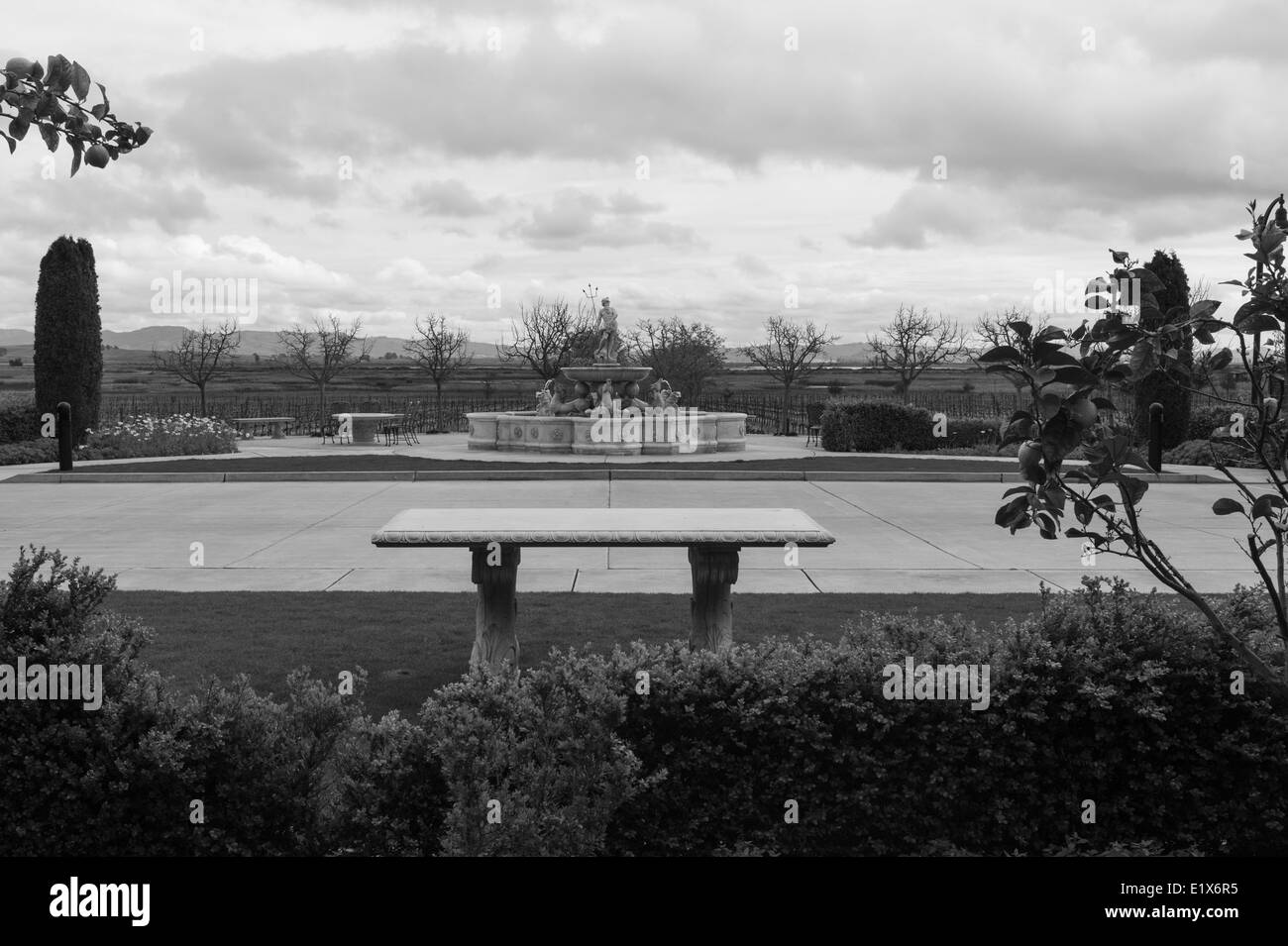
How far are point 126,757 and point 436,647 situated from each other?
341 cm

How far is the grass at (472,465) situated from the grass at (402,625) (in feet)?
40.5

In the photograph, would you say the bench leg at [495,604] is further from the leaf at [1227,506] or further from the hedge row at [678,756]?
the leaf at [1227,506]

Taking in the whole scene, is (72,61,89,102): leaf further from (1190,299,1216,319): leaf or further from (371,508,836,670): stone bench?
(371,508,836,670): stone bench

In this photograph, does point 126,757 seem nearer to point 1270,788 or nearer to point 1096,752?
point 1096,752

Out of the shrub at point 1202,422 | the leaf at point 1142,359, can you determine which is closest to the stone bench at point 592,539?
the leaf at point 1142,359

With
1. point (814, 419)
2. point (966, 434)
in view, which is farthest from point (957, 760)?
point (814, 419)

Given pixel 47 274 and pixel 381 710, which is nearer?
pixel 381 710

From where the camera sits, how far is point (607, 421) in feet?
89.7

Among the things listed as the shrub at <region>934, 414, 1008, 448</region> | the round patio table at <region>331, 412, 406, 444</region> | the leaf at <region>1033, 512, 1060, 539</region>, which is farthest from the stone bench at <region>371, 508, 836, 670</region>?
the round patio table at <region>331, 412, 406, 444</region>

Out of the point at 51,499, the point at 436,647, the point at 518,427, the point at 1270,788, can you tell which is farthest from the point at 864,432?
the point at 1270,788

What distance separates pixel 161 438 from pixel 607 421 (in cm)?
1054

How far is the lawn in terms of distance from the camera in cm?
2166

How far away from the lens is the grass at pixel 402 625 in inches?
272
